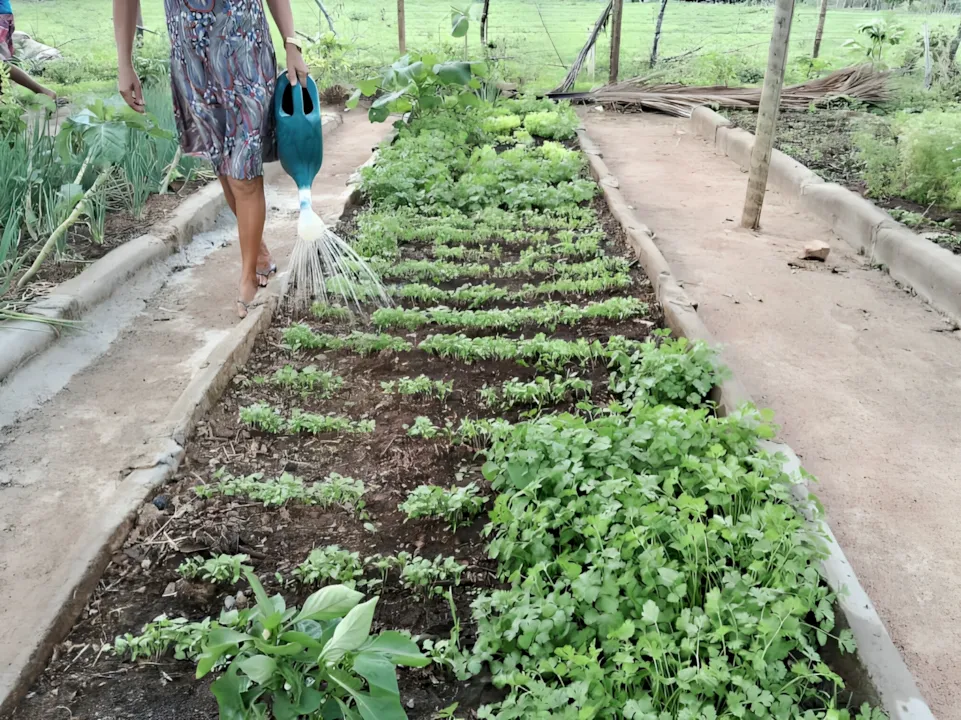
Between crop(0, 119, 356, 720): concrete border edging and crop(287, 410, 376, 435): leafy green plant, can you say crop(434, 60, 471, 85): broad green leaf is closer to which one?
crop(0, 119, 356, 720): concrete border edging

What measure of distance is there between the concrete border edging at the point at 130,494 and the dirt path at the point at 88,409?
2cm

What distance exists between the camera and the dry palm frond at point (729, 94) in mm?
8766

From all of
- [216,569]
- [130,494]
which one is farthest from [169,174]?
[216,569]

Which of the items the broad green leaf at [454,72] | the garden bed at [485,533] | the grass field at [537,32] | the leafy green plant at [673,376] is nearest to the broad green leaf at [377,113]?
the broad green leaf at [454,72]

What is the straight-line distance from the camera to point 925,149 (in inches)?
191

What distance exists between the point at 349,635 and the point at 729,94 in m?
9.00

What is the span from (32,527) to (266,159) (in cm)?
Result: 188

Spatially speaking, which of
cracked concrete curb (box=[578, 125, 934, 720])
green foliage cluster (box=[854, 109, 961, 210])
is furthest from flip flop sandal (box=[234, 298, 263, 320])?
green foliage cluster (box=[854, 109, 961, 210])

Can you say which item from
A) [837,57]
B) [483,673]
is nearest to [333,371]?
[483,673]

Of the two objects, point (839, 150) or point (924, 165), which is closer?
point (924, 165)

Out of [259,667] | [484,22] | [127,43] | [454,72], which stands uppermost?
[484,22]

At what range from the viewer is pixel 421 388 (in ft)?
9.91

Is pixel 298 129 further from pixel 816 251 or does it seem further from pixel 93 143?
pixel 816 251

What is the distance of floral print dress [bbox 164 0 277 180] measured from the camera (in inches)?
125
